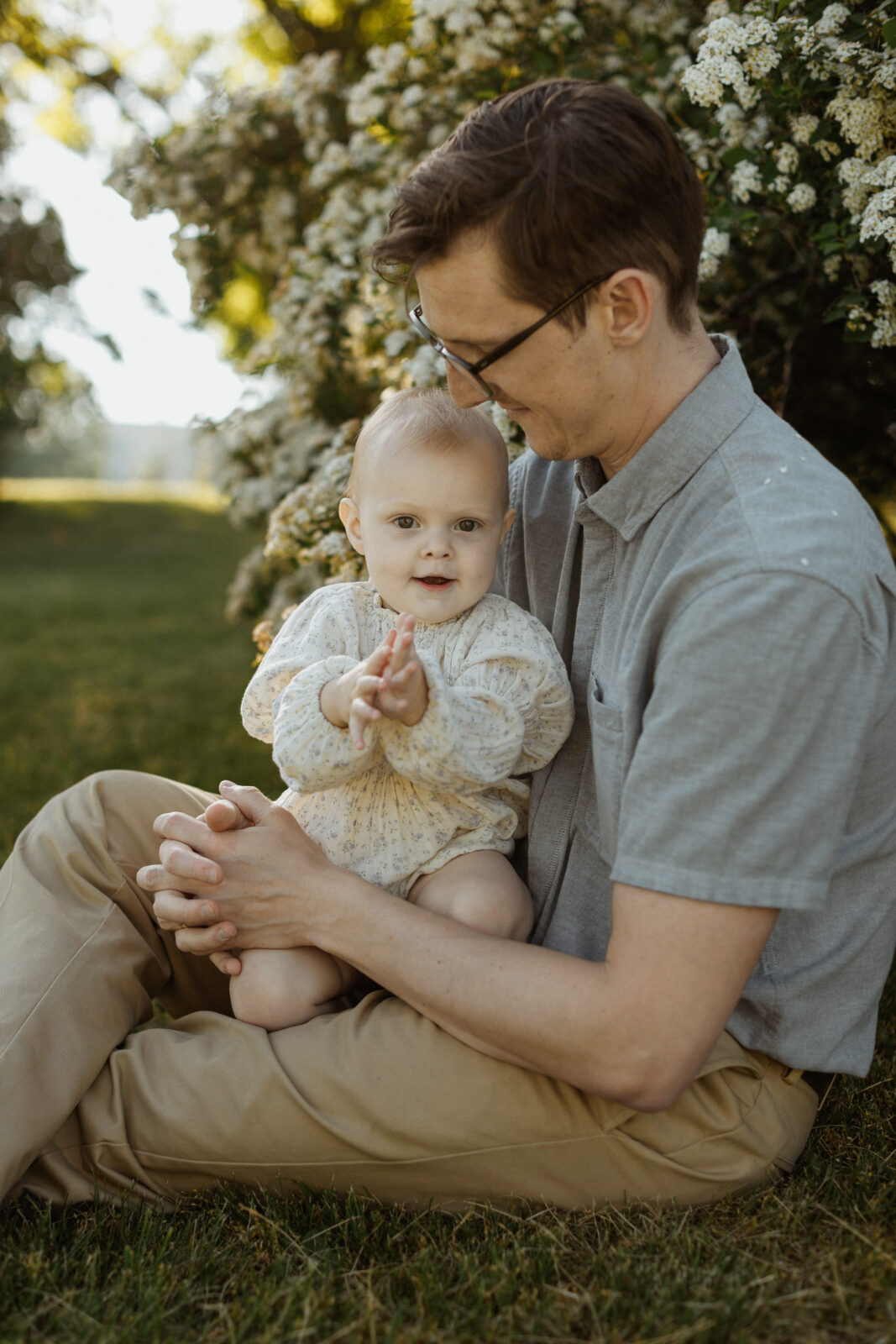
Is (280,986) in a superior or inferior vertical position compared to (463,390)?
inferior

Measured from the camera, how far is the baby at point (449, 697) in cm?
203

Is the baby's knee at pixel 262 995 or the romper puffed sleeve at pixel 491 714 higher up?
the romper puffed sleeve at pixel 491 714

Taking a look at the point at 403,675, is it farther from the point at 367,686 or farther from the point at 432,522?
the point at 432,522

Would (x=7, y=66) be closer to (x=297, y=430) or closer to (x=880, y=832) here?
(x=297, y=430)

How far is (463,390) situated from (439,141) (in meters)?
2.07

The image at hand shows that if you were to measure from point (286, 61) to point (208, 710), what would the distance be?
154 inches

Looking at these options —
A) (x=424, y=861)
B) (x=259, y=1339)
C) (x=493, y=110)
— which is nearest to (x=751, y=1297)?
(x=259, y=1339)

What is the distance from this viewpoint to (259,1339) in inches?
64.2

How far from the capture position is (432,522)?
2176 mm

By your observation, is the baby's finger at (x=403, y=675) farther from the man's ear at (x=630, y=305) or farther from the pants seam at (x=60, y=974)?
the pants seam at (x=60, y=974)

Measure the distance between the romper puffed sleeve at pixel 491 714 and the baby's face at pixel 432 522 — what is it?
10 centimetres

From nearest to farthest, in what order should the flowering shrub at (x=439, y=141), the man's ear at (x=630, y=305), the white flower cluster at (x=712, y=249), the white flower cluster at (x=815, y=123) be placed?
the man's ear at (x=630, y=305)
the white flower cluster at (x=815, y=123)
the flowering shrub at (x=439, y=141)
the white flower cluster at (x=712, y=249)

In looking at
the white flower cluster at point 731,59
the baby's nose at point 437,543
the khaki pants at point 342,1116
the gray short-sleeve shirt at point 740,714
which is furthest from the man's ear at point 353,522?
the white flower cluster at point 731,59

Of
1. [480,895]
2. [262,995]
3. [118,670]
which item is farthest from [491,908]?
[118,670]
